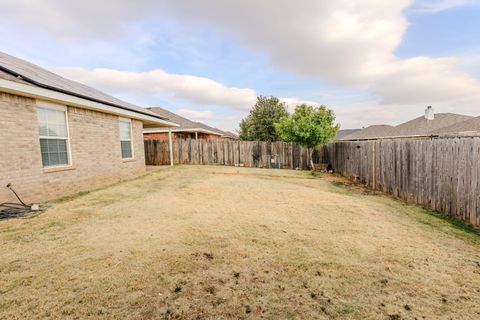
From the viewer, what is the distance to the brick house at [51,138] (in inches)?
214

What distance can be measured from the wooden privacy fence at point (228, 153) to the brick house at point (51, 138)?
8145 millimetres

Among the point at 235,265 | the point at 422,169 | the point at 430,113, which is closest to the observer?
the point at 235,265

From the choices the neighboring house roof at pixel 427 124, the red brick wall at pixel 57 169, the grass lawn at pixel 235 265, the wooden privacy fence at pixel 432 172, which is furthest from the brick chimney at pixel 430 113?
the red brick wall at pixel 57 169

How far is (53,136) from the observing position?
6668 mm

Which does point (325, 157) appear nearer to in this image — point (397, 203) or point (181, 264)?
point (397, 203)

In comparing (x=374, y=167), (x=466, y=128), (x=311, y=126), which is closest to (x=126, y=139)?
(x=311, y=126)

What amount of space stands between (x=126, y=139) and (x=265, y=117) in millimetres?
18741

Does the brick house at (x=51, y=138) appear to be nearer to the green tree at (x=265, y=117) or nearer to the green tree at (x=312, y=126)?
the green tree at (x=312, y=126)

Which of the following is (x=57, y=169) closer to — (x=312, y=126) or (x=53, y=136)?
(x=53, y=136)

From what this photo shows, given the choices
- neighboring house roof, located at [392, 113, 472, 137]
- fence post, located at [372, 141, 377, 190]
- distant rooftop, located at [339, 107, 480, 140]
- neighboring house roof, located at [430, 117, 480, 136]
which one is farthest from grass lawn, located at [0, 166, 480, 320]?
neighboring house roof, located at [392, 113, 472, 137]

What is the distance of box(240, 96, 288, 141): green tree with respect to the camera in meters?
26.7

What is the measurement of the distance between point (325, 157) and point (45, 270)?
16.2m

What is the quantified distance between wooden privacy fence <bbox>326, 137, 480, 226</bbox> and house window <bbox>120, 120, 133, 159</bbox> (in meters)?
10.9

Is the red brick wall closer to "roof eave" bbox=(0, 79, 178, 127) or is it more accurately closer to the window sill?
the window sill
